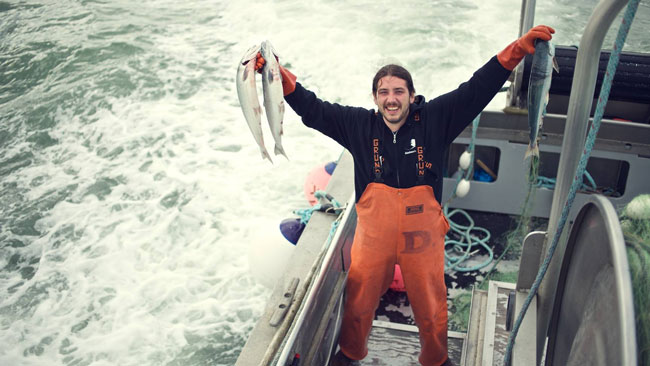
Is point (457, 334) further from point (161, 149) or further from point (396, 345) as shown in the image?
point (161, 149)

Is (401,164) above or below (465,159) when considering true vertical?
above

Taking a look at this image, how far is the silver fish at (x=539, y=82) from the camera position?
2.45 metres

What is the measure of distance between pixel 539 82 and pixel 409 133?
0.69 meters

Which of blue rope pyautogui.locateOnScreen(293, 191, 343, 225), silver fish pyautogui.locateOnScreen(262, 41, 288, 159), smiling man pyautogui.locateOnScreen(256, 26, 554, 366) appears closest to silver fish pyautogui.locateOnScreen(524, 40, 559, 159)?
smiling man pyautogui.locateOnScreen(256, 26, 554, 366)

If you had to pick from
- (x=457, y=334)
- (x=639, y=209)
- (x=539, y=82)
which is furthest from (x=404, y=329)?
(x=639, y=209)

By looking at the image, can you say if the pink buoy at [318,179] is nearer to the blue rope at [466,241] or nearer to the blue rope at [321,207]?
the blue rope at [321,207]

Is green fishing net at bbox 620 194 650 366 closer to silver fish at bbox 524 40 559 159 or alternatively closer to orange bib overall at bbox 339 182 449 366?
silver fish at bbox 524 40 559 159

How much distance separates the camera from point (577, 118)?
207cm

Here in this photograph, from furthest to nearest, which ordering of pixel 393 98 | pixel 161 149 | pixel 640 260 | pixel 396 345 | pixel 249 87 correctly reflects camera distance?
pixel 161 149 → pixel 396 345 → pixel 393 98 → pixel 249 87 → pixel 640 260

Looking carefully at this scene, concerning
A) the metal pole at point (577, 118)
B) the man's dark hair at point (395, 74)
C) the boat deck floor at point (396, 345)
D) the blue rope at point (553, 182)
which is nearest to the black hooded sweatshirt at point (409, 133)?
the man's dark hair at point (395, 74)

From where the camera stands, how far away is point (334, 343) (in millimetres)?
3332

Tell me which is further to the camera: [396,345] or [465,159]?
[465,159]

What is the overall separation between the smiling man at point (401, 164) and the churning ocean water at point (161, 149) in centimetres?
126

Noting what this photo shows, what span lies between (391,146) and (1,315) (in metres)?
3.99
